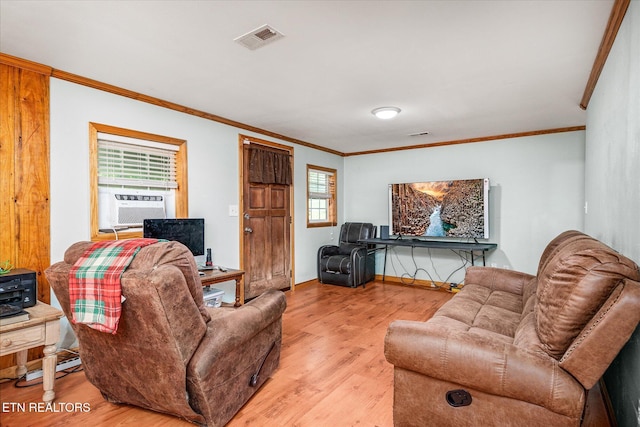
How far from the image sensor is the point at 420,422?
1.65m

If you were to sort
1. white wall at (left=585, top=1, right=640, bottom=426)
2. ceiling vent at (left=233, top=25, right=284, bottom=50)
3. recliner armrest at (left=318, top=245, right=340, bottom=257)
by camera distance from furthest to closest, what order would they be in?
recliner armrest at (left=318, top=245, right=340, bottom=257), ceiling vent at (left=233, top=25, right=284, bottom=50), white wall at (left=585, top=1, right=640, bottom=426)

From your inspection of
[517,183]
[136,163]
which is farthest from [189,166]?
[517,183]

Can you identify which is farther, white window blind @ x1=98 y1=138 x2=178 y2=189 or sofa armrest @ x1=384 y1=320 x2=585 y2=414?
white window blind @ x1=98 y1=138 x2=178 y2=189

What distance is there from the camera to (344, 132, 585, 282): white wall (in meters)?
4.54

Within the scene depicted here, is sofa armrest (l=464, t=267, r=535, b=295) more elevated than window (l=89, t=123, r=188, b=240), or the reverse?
window (l=89, t=123, r=188, b=240)

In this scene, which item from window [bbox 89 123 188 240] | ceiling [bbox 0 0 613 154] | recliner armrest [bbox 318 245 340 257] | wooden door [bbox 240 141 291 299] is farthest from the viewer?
recliner armrest [bbox 318 245 340 257]

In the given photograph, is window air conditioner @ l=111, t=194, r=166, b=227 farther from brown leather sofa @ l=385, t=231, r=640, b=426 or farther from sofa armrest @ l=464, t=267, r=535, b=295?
sofa armrest @ l=464, t=267, r=535, b=295

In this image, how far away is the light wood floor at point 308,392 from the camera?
1.98 metres

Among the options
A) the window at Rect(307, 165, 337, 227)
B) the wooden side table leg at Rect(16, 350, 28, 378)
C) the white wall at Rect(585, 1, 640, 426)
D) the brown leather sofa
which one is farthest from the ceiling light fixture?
the wooden side table leg at Rect(16, 350, 28, 378)

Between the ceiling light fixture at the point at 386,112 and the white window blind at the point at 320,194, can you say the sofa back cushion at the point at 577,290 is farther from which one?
the white window blind at the point at 320,194

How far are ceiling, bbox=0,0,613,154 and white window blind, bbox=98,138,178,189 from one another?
530 mm

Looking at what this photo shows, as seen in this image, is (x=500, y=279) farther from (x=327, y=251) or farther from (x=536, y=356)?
(x=327, y=251)

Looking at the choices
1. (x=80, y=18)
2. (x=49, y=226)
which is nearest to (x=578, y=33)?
(x=80, y=18)

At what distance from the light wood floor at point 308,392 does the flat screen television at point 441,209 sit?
2060 mm
